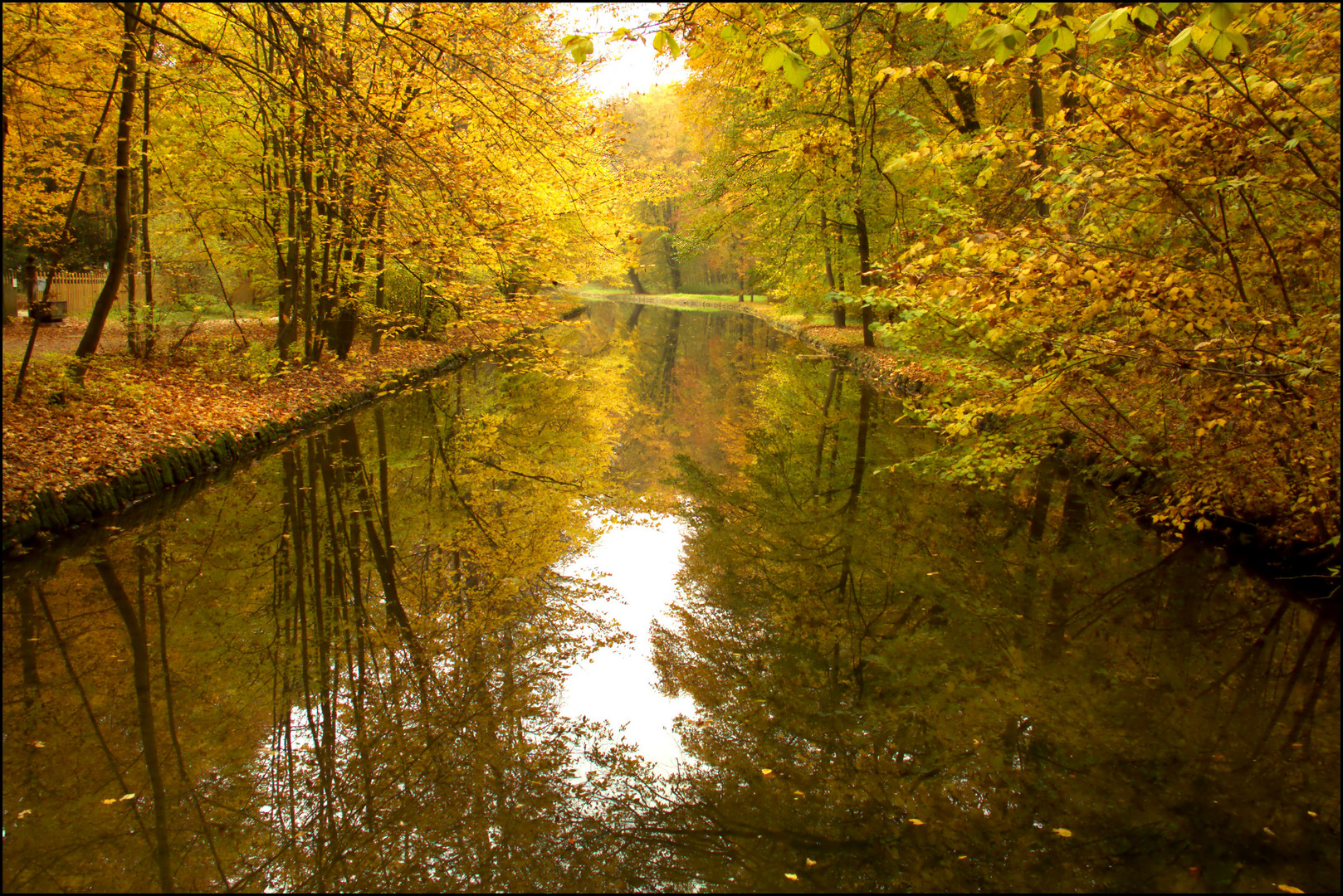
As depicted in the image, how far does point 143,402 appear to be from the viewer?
959 centimetres

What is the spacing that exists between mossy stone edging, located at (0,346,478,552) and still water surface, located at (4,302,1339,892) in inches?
11.1

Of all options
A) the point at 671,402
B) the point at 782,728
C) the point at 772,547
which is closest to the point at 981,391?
the point at 772,547

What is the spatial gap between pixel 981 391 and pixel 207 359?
11821 mm

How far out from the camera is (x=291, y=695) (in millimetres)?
4762

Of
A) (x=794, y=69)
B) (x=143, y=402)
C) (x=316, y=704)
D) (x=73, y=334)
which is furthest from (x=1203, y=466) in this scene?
(x=73, y=334)

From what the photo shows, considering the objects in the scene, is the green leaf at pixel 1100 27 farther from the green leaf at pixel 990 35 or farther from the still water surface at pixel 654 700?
the still water surface at pixel 654 700


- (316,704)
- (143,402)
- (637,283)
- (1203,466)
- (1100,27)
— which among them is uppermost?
(637,283)

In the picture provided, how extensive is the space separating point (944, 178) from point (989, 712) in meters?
7.32

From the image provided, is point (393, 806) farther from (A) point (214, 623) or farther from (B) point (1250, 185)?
(B) point (1250, 185)

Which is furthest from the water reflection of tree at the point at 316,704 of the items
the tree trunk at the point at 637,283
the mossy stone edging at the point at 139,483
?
the tree trunk at the point at 637,283

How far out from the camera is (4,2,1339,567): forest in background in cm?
520

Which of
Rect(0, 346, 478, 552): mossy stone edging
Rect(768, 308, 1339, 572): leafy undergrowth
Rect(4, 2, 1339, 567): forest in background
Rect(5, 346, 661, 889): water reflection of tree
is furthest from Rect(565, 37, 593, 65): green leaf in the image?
Rect(0, 346, 478, 552): mossy stone edging

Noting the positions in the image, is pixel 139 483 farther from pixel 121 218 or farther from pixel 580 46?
pixel 580 46

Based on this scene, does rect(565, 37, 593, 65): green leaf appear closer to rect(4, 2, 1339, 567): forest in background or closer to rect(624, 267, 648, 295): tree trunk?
rect(4, 2, 1339, 567): forest in background
